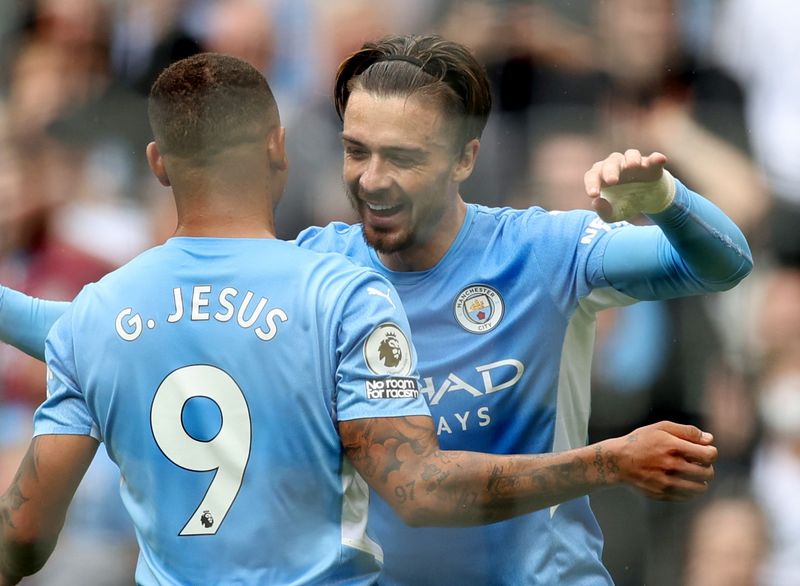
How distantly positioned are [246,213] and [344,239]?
466 millimetres

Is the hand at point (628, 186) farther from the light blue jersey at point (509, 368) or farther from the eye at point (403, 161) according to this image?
the eye at point (403, 161)

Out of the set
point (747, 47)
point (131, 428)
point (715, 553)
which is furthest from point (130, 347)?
point (747, 47)

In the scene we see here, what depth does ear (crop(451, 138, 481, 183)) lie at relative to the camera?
201 cm

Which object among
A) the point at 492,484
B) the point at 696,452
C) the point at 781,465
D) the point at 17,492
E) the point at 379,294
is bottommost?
the point at 781,465

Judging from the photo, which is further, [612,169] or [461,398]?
[461,398]

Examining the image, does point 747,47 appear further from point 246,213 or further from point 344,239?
point 246,213

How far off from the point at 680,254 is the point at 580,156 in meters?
0.74

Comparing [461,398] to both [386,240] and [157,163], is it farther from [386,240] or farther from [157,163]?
[157,163]

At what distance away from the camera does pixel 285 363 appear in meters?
1.48

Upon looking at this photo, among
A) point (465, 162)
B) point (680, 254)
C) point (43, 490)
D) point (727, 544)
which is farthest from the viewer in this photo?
point (727, 544)

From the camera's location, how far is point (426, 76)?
1.95 m

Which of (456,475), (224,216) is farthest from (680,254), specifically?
(224,216)

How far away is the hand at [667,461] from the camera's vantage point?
1426 mm

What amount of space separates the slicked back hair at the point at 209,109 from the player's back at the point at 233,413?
6.5 inches
